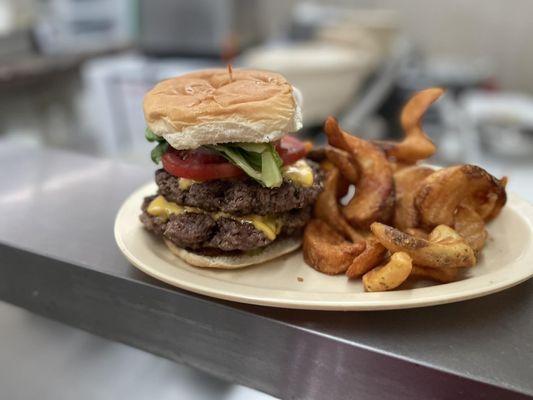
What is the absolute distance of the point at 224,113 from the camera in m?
1.05

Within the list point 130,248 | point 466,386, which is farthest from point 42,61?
point 466,386

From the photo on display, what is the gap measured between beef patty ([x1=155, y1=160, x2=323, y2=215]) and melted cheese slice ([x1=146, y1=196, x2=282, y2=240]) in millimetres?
14

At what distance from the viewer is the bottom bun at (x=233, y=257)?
44.3 inches

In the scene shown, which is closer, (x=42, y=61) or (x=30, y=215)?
(x=30, y=215)

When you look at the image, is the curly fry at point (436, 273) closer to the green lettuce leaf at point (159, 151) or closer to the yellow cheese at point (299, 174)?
the yellow cheese at point (299, 174)

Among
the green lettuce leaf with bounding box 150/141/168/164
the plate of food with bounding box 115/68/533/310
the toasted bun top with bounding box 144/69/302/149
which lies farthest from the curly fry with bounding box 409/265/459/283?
the green lettuce leaf with bounding box 150/141/168/164

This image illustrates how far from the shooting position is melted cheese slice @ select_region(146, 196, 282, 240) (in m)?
1.14

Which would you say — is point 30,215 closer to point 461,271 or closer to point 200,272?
point 200,272

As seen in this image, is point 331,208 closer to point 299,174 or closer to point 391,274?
point 299,174

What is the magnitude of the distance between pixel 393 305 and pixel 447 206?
34 cm

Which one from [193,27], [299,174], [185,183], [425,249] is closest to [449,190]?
[425,249]

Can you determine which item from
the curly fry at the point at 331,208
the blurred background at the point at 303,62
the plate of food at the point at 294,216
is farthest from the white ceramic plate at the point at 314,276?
the blurred background at the point at 303,62

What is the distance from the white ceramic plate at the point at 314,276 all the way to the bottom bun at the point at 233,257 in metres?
0.02

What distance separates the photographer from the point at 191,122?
105 centimetres
